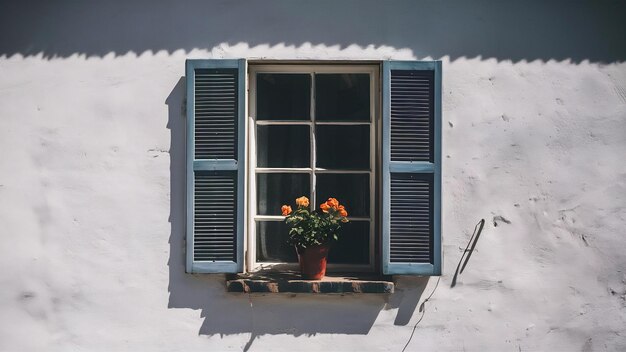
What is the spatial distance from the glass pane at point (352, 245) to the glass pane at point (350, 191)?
0.09 meters

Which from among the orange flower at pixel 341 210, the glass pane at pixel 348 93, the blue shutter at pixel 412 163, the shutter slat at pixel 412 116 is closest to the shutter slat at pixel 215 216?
the orange flower at pixel 341 210

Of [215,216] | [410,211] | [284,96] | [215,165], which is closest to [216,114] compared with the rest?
[215,165]

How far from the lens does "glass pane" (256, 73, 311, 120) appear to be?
4461mm

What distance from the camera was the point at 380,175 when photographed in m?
4.26

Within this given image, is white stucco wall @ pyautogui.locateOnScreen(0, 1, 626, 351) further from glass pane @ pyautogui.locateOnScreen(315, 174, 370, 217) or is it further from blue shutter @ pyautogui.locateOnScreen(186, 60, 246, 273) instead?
glass pane @ pyautogui.locateOnScreen(315, 174, 370, 217)

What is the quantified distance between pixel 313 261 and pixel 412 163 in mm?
851

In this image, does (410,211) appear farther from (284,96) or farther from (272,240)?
(284,96)

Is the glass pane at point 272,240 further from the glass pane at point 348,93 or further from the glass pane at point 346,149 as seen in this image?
the glass pane at point 348,93

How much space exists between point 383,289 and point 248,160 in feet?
3.89

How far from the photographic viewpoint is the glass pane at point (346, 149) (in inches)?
175

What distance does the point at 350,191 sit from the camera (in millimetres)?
4445

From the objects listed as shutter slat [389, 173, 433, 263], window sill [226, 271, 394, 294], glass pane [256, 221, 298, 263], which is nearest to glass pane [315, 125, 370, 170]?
shutter slat [389, 173, 433, 263]

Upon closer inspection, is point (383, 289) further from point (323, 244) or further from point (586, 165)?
point (586, 165)

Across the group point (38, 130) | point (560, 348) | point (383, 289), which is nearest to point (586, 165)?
point (560, 348)
